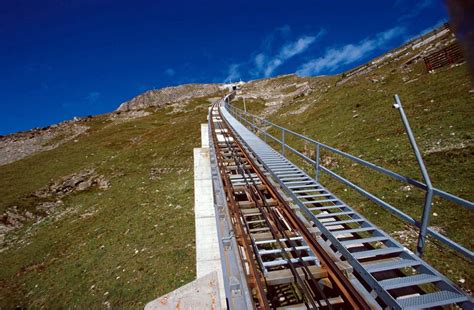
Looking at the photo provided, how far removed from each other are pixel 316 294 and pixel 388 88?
23.6 metres

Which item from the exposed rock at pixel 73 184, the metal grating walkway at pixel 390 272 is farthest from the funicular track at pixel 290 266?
the exposed rock at pixel 73 184

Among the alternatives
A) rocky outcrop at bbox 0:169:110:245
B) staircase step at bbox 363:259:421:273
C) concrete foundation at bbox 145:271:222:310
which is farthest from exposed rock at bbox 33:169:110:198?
staircase step at bbox 363:259:421:273

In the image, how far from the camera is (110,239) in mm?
14508

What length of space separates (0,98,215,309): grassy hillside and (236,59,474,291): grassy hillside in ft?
28.7

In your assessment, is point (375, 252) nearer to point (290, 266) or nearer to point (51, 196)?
point (290, 266)

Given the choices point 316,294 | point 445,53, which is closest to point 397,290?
point 316,294

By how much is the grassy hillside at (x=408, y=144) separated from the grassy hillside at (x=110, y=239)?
875cm

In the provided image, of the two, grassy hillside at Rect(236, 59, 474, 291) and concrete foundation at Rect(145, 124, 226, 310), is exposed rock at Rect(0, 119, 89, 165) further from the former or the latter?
grassy hillside at Rect(236, 59, 474, 291)

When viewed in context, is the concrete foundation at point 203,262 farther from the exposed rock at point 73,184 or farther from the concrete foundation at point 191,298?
the exposed rock at point 73,184

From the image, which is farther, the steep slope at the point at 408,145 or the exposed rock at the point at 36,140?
the exposed rock at the point at 36,140

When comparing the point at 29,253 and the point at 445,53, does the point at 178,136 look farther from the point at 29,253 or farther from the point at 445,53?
the point at 445,53

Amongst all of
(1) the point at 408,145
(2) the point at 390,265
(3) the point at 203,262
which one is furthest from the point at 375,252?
(1) the point at 408,145

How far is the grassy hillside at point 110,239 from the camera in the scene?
35.6ft

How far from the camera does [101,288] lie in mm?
10797
